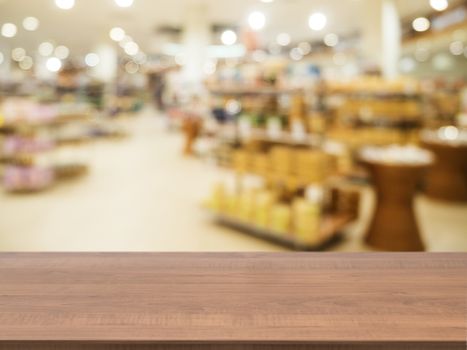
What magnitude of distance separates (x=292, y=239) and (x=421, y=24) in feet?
42.1

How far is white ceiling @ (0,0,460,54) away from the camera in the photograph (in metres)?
11.8

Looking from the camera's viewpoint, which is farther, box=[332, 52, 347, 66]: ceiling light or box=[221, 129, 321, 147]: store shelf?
box=[332, 52, 347, 66]: ceiling light

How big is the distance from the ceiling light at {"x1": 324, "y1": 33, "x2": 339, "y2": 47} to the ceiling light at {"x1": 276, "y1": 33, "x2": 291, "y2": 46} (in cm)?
176

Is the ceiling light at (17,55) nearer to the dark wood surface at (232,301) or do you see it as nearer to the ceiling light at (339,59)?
the ceiling light at (339,59)

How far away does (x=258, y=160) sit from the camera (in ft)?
16.1

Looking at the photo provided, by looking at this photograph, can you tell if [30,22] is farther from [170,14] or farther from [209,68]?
[209,68]

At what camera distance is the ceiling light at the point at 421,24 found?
1410 centimetres

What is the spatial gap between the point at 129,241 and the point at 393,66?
6.67 metres

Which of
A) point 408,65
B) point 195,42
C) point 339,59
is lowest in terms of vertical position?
point 408,65

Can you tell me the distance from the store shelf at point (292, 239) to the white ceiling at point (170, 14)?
6.08 meters

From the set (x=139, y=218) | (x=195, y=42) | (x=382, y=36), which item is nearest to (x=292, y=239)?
(x=139, y=218)

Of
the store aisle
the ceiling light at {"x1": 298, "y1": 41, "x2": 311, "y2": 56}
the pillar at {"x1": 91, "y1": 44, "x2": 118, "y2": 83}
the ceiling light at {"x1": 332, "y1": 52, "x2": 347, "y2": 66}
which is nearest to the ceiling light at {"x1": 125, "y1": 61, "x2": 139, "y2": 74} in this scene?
the ceiling light at {"x1": 298, "y1": 41, "x2": 311, "y2": 56}

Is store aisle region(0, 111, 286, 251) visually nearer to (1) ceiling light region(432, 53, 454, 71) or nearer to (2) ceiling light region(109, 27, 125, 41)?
(2) ceiling light region(109, 27, 125, 41)

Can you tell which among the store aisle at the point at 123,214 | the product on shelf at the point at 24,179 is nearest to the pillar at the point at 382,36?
the store aisle at the point at 123,214
